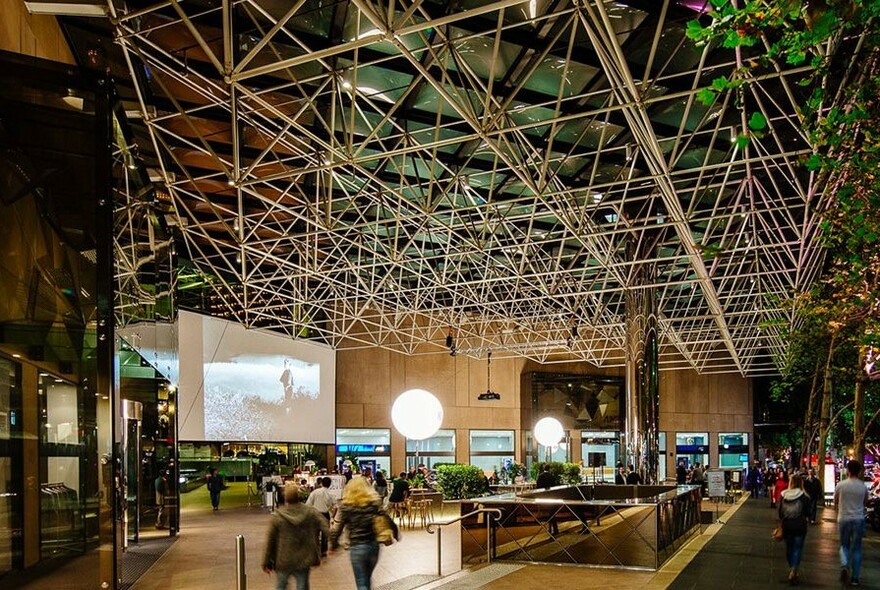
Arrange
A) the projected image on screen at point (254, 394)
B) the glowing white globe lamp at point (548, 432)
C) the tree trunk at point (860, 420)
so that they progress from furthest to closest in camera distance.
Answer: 1. the projected image on screen at point (254, 394)
2. the glowing white globe lamp at point (548, 432)
3. the tree trunk at point (860, 420)

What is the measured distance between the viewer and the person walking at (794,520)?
1142cm

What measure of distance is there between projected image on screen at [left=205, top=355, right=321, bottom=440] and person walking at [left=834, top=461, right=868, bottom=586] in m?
19.9

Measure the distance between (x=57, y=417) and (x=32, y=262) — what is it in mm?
1368

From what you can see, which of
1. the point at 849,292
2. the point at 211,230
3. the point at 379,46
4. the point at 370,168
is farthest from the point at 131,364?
the point at 211,230

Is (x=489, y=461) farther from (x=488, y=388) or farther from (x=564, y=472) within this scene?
(x=564, y=472)

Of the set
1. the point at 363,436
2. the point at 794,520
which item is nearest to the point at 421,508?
A: the point at 794,520

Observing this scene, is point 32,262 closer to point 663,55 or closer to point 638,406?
point 663,55

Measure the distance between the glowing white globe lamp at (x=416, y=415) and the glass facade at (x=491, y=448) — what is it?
24513 millimetres

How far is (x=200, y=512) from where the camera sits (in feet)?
86.2

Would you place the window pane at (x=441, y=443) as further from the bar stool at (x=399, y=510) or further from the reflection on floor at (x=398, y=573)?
the reflection on floor at (x=398, y=573)

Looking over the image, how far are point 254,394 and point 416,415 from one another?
14.9 m

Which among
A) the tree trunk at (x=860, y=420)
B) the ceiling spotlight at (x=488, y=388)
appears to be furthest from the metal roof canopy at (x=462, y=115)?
the ceiling spotlight at (x=488, y=388)

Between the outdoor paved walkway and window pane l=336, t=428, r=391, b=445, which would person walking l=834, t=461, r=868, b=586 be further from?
window pane l=336, t=428, r=391, b=445

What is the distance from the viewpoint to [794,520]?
1145 centimetres
